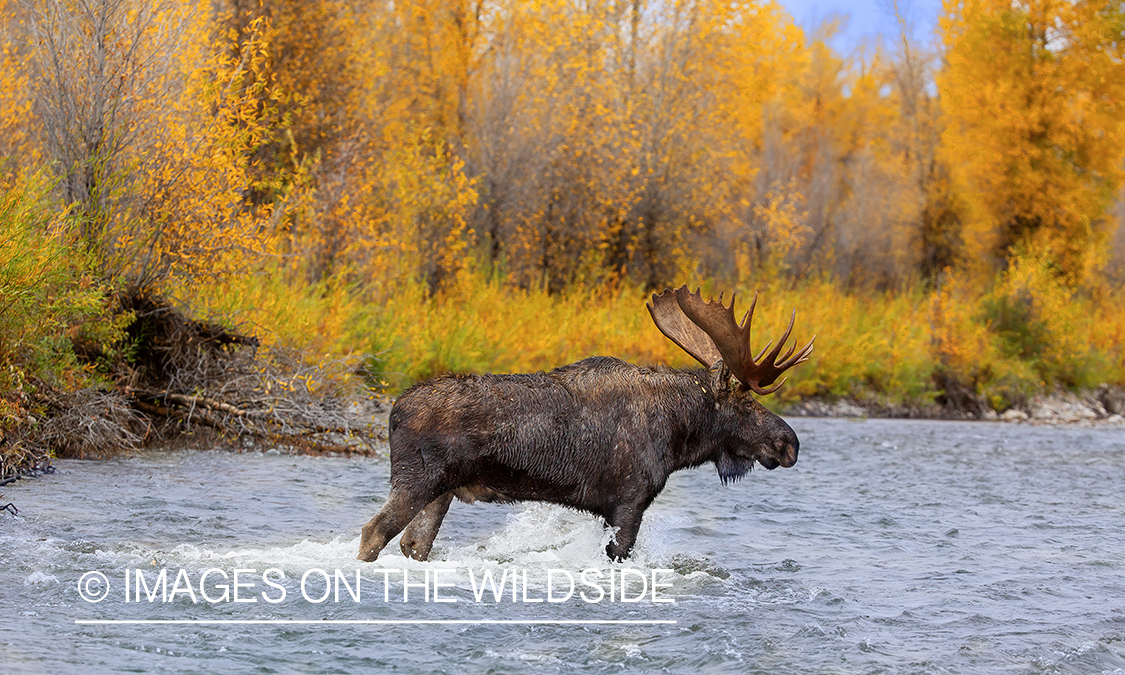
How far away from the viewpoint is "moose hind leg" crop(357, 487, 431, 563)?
7082 mm

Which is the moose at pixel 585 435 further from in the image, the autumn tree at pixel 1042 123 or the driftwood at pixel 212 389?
the autumn tree at pixel 1042 123

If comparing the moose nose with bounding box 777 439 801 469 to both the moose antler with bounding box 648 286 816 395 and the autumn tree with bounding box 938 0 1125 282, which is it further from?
the autumn tree with bounding box 938 0 1125 282

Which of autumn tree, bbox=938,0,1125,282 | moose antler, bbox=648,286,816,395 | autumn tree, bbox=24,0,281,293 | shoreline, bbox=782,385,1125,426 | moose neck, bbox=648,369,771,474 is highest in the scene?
autumn tree, bbox=938,0,1125,282

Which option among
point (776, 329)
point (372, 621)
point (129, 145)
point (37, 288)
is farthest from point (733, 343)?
point (776, 329)

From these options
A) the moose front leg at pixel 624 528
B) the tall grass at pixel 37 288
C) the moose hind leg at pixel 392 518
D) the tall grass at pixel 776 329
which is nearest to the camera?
the moose hind leg at pixel 392 518

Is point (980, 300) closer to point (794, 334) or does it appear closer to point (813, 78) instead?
point (794, 334)

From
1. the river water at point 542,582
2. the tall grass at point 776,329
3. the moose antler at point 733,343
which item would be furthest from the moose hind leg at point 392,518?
the tall grass at point 776,329

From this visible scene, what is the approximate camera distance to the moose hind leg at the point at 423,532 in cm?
761

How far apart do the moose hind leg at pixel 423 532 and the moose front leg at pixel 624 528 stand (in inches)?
42.1

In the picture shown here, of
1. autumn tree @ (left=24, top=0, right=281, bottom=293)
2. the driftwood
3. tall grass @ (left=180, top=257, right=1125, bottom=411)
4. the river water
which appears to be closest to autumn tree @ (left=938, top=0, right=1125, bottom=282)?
tall grass @ (left=180, top=257, right=1125, bottom=411)

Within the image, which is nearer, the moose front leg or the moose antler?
the moose front leg


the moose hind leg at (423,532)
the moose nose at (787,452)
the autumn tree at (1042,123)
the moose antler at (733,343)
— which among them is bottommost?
the moose hind leg at (423,532)

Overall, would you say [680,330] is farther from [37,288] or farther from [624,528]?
[37,288]

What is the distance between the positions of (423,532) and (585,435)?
121 cm
